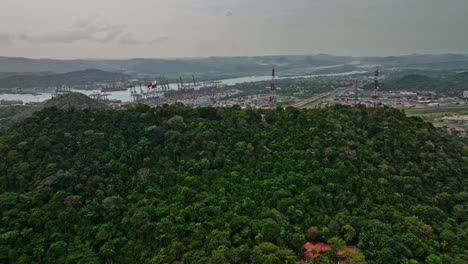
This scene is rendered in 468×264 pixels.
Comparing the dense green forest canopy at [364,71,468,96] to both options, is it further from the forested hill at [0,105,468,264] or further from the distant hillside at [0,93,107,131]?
the distant hillside at [0,93,107,131]

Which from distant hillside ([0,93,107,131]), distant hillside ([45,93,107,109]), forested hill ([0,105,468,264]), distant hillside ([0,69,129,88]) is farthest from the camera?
distant hillside ([0,69,129,88])

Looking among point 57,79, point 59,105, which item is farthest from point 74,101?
point 57,79

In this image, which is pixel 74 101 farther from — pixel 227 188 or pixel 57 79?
pixel 57 79

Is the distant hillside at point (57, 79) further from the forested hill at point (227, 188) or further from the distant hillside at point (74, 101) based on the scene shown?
the forested hill at point (227, 188)

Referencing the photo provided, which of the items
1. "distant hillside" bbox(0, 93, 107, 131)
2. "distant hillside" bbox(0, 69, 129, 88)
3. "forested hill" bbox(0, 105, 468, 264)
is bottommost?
"forested hill" bbox(0, 105, 468, 264)

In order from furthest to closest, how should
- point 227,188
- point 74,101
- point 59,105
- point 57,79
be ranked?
point 57,79, point 74,101, point 59,105, point 227,188

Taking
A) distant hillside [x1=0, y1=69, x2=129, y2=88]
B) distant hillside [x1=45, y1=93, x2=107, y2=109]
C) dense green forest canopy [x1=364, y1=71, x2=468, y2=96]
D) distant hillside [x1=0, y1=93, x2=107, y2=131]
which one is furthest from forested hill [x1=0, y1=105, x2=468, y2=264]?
distant hillside [x1=0, y1=69, x2=129, y2=88]

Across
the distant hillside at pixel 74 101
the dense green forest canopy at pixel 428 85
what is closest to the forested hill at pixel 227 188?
the distant hillside at pixel 74 101
